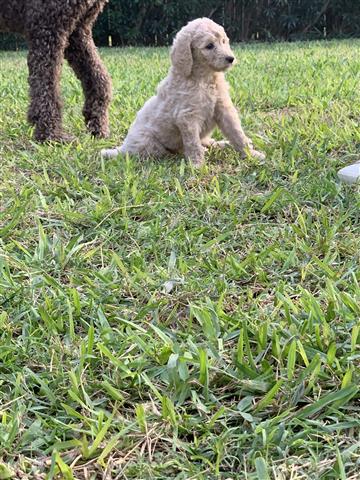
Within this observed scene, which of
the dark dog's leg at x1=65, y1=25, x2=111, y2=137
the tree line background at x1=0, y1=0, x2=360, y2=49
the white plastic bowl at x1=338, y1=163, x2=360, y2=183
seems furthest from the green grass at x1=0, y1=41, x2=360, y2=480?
the tree line background at x1=0, y1=0, x2=360, y2=49

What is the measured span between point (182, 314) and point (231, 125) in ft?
4.43

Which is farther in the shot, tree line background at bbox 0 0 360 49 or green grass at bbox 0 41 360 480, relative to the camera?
tree line background at bbox 0 0 360 49

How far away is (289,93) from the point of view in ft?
13.8

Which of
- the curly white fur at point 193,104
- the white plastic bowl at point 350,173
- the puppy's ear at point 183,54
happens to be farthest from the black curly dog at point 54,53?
the white plastic bowl at point 350,173

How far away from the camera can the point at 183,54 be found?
2.66m

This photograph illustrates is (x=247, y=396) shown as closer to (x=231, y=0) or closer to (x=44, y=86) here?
(x=44, y=86)

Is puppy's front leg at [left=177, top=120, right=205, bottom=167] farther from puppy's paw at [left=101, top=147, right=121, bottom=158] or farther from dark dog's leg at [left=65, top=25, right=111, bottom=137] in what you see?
dark dog's leg at [left=65, top=25, right=111, bottom=137]

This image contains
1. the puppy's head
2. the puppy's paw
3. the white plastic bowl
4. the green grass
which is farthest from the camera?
the puppy's paw

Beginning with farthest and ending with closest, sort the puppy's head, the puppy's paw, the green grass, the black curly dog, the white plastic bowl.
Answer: the black curly dog < the puppy's paw < the puppy's head < the white plastic bowl < the green grass

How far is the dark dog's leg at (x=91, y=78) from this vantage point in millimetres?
3561

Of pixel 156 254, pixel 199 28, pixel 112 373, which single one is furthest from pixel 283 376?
pixel 199 28

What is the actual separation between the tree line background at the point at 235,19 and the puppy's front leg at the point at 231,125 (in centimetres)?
904

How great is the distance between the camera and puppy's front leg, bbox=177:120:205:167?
2709 millimetres

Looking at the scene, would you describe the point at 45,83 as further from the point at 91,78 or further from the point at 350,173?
the point at 350,173
